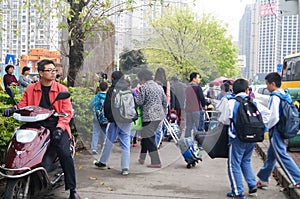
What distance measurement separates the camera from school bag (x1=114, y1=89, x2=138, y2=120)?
6.71m

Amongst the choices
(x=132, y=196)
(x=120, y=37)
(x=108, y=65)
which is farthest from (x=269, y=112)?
(x=108, y=65)

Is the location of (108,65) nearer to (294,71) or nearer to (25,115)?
(25,115)

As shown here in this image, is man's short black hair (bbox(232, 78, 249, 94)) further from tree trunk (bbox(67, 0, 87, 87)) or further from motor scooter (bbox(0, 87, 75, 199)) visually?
tree trunk (bbox(67, 0, 87, 87))

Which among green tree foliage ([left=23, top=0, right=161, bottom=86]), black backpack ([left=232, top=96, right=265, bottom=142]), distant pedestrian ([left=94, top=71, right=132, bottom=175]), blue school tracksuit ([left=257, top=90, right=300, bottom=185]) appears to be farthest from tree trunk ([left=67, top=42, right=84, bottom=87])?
blue school tracksuit ([left=257, top=90, right=300, bottom=185])

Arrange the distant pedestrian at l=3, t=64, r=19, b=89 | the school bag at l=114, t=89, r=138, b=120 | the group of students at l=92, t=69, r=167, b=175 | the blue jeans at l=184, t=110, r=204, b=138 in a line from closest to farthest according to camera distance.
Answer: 1. the school bag at l=114, t=89, r=138, b=120
2. the group of students at l=92, t=69, r=167, b=175
3. the blue jeans at l=184, t=110, r=204, b=138
4. the distant pedestrian at l=3, t=64, r=19, b=89

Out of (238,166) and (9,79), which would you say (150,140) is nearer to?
(238,166)

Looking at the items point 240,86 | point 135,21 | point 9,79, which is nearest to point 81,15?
point 135,21

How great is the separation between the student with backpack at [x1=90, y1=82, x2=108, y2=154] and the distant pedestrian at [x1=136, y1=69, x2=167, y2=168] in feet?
3.46

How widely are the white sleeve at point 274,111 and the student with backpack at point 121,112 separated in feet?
6.99

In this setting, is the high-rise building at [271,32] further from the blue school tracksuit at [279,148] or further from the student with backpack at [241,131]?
the student with backpack at [241,131]

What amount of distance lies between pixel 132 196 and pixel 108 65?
443 centimetres

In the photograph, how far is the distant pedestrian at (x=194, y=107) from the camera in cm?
891

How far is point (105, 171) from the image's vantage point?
700 cm

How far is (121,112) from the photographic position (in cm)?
674
